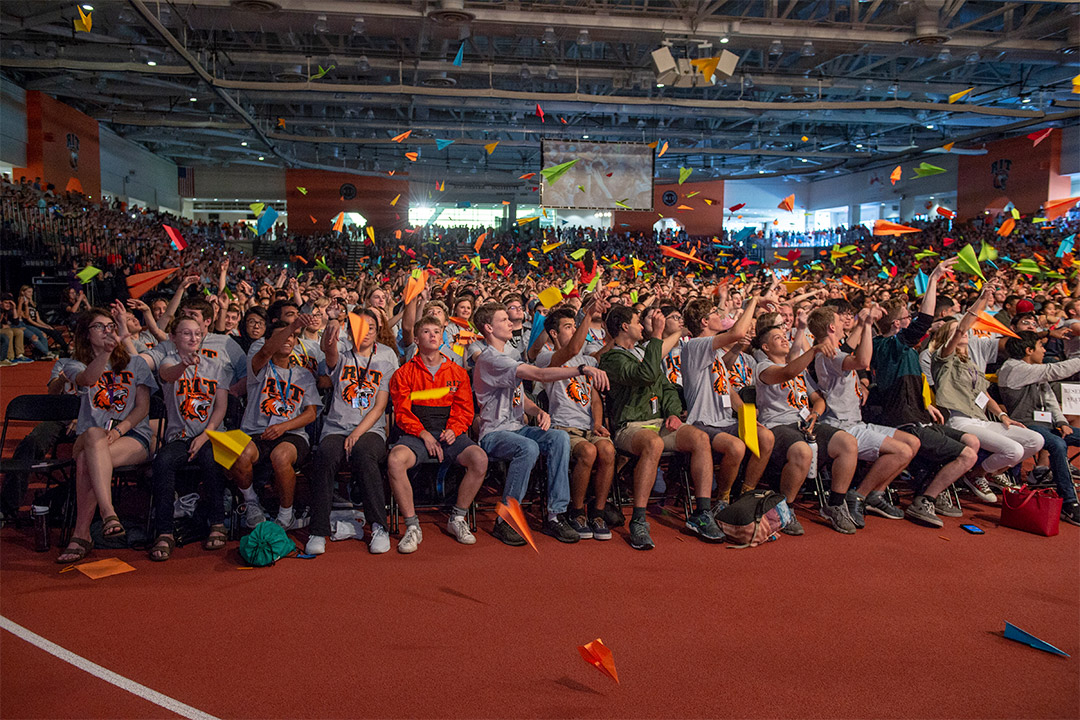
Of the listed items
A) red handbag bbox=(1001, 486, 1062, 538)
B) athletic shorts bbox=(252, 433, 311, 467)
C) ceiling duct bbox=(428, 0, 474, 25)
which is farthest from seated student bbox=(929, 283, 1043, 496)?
ceiling duct bbox=(428, 0, 474, 25)

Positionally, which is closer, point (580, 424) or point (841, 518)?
point (841, 518)

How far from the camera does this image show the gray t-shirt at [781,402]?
4.82 meters

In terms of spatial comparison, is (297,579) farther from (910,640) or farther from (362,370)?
(910,640)

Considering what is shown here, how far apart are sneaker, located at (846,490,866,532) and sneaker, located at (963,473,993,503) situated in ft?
3.61

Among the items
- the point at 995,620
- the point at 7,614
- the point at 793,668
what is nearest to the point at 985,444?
the point at 995,620

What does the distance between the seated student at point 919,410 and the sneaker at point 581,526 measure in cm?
218

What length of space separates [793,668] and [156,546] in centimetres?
334

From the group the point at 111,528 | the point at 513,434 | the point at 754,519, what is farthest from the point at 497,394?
the point at 111,528

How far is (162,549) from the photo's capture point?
13.0 ft

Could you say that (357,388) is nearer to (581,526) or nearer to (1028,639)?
(581,526)

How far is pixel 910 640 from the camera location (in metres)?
3.15

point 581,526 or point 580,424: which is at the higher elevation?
point 580,424

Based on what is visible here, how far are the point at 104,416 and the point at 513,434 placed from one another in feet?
8.07

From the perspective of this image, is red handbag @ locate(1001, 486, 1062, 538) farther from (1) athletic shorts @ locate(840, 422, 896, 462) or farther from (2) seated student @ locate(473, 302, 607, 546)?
(2) seated student @ locate(473, 302, 607, 546)
